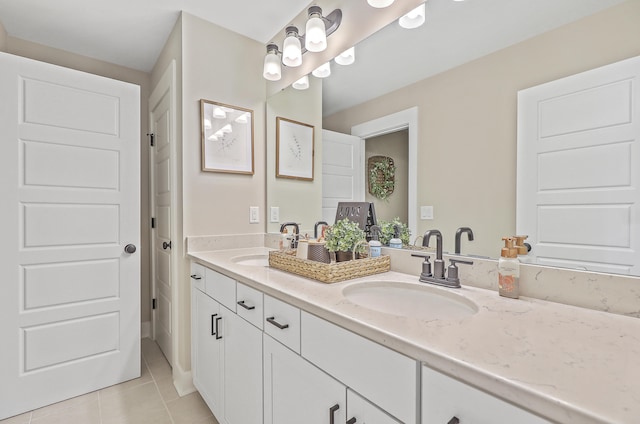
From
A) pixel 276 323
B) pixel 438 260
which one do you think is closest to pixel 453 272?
pixel 438 260

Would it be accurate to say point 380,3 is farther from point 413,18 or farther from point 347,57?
point 347,57

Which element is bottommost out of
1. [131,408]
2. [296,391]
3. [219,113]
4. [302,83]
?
[131,408]

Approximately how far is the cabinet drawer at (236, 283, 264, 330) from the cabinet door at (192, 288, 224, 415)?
0.87 ft

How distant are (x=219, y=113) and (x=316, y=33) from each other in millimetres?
832

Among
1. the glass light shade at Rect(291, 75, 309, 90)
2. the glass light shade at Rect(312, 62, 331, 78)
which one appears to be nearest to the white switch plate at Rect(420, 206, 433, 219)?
the glass light shade at Rect(312, 62, 331, 78)

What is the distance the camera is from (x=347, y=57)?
1.68 metres

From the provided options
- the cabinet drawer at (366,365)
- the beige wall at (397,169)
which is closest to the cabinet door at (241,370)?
the cabinet drawer at (366,365)

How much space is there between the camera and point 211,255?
6.07 ft

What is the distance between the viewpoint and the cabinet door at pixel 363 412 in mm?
679

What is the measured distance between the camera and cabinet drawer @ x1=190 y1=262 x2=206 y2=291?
1747 millimetres

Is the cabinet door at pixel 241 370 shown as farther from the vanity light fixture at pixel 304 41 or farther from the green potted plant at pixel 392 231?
the vanity light fixture at pixel 304 41

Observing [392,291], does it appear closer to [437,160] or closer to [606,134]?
[437,160]

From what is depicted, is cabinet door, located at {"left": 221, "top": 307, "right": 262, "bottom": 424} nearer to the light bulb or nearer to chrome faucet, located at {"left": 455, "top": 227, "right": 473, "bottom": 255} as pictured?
chrome faucet, located at {"left": 455, "top": 227, "right": 473, "bottom": 255}

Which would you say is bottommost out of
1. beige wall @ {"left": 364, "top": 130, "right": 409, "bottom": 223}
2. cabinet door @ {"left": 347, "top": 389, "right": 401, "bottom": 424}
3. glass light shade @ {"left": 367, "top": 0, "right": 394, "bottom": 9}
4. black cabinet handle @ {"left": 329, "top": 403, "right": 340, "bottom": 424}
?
black cabinet handle @ {"left": 329, "top": 403, "right": 340, "bottom": 424}
